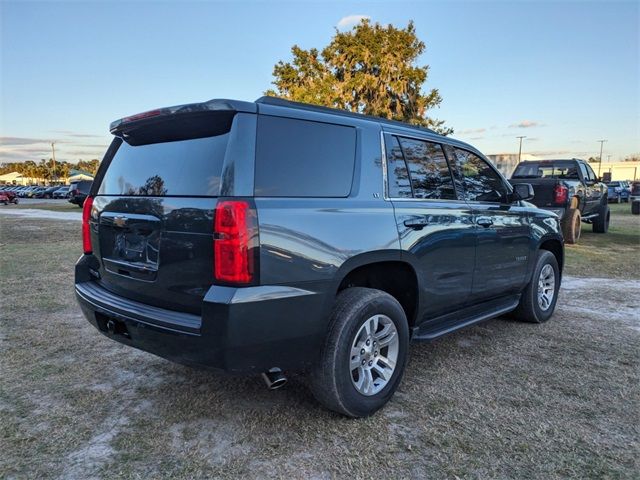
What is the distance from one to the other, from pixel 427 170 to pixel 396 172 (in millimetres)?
447

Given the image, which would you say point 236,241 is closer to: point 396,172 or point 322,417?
point 322,417

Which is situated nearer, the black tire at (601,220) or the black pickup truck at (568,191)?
the black pickup truck at (568,191)

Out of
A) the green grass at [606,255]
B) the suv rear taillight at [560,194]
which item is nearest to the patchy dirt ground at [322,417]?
the green grass at [606,255]

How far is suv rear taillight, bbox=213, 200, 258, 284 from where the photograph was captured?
243 centimetres

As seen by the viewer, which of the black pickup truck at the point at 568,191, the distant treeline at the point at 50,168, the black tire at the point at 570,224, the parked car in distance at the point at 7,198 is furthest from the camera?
the distant treeline at the point at 50,168

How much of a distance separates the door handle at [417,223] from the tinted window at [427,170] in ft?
0.69

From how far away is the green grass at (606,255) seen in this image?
26.5 feet

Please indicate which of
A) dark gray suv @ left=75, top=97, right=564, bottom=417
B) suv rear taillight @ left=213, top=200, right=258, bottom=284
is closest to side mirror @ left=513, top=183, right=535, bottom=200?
dark gray suv @ left=75, top=97, right=564, bottom=417

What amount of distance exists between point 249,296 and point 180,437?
105 cm

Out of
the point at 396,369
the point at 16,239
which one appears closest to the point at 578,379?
the point at 396,369

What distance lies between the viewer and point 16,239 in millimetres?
12477

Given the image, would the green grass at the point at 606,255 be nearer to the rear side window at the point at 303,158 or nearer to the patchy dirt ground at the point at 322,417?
the patchy dirt ground at the point at 322,417

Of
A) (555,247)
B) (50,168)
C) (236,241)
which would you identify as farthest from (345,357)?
(50,168)

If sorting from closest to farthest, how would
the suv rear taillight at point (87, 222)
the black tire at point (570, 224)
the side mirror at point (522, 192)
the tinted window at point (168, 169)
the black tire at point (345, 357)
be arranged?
the tinted window at point (168, 169) → the black tire at point (345, 357) → the suv rear taillight at point (87, 222) → the side mirror at point (522, 192) → the black tire at point (570, 224)
